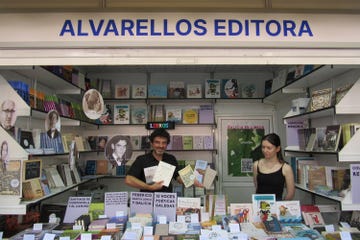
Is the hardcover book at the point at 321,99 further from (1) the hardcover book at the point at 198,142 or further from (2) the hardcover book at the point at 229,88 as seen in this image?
(1) the hardcover book at the point at 198,142

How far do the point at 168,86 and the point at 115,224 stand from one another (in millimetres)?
3423

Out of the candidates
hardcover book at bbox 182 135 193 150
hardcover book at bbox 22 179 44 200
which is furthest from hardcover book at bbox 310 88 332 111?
hardcover book at bbox 22 179 44 200

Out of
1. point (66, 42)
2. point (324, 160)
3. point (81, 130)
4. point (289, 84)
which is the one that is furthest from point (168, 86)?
point (66, 42)

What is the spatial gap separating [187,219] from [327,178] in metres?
1.77

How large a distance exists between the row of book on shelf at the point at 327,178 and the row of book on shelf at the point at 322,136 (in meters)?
0.20

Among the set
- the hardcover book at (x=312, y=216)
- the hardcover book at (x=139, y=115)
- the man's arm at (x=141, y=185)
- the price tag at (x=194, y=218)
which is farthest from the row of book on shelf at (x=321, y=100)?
the hardcover book at (x=139, y=115)

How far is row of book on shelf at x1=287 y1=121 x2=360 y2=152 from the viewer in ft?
8.57

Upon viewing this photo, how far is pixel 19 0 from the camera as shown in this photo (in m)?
1.71

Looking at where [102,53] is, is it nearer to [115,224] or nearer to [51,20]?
[51,20]

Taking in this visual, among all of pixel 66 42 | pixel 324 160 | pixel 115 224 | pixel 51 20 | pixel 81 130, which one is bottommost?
pixel 115 224

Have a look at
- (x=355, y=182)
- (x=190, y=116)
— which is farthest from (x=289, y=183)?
(x=190, y=116)

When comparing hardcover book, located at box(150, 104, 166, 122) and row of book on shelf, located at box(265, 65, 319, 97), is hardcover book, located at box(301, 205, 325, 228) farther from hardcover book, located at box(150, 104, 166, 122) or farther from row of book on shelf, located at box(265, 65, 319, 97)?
hardcover book, located at box(150, 104, 166, 122)

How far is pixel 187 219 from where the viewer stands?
2016mm

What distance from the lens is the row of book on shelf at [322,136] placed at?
2.61 metres
